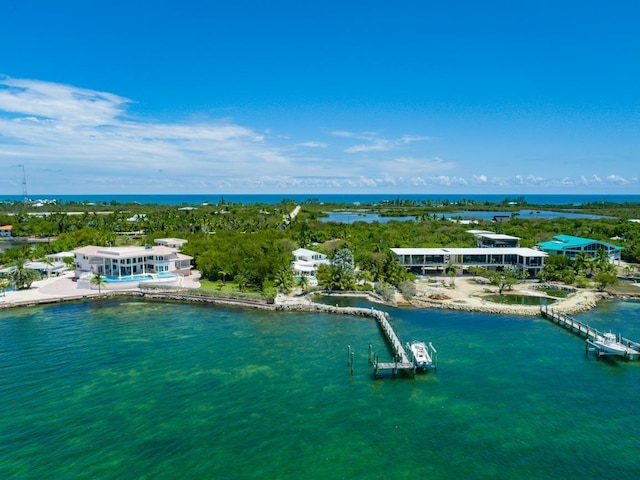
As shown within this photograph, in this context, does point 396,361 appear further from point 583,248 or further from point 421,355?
point 583,248

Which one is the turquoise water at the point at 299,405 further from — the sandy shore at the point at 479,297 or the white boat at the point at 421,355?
the sandy shore at the point at 479,297

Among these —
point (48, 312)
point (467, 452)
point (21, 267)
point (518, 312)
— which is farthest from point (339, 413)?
point (21, 267)

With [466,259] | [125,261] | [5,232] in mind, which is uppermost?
[5,232]

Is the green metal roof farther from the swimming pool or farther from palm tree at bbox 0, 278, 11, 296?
palm tree at bbox 0, 278, 11, 296

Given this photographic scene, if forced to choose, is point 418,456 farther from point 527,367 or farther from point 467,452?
point 527,367

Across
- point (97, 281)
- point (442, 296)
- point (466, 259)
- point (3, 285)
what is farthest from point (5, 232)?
point (442, 296)

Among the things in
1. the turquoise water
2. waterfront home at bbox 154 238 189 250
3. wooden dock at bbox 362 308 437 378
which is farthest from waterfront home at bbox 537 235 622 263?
waterfront home at bbox 154 238 189 250

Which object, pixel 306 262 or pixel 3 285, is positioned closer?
pixel 3 285
